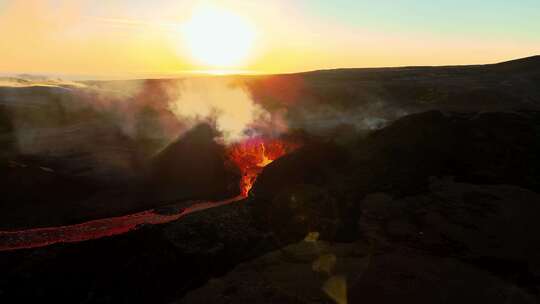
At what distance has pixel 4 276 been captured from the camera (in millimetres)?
13266

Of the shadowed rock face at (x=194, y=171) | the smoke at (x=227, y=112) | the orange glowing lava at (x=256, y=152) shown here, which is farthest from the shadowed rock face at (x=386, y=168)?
the smoke at (x=227, y=112)

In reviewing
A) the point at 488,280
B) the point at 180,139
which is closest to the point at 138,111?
the point at 180,139

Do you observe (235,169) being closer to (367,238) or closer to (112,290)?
(367,238)

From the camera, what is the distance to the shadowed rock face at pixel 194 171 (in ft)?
75.8

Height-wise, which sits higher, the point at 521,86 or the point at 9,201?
the point at 521,86

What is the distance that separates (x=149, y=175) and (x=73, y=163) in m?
4.77

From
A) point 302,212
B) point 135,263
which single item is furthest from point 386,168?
point 135,263

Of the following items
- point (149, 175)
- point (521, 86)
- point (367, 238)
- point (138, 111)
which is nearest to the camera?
point (367, 238)

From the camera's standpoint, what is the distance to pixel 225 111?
113ft

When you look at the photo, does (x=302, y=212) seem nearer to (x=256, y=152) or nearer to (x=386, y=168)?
(x=386, y=168)

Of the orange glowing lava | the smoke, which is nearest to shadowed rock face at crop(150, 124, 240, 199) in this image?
the orange glowing lava

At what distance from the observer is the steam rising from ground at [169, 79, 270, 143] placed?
30.0 m

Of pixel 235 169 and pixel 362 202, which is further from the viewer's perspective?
pixel 235 169

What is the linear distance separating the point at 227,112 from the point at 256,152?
8.44 meters
